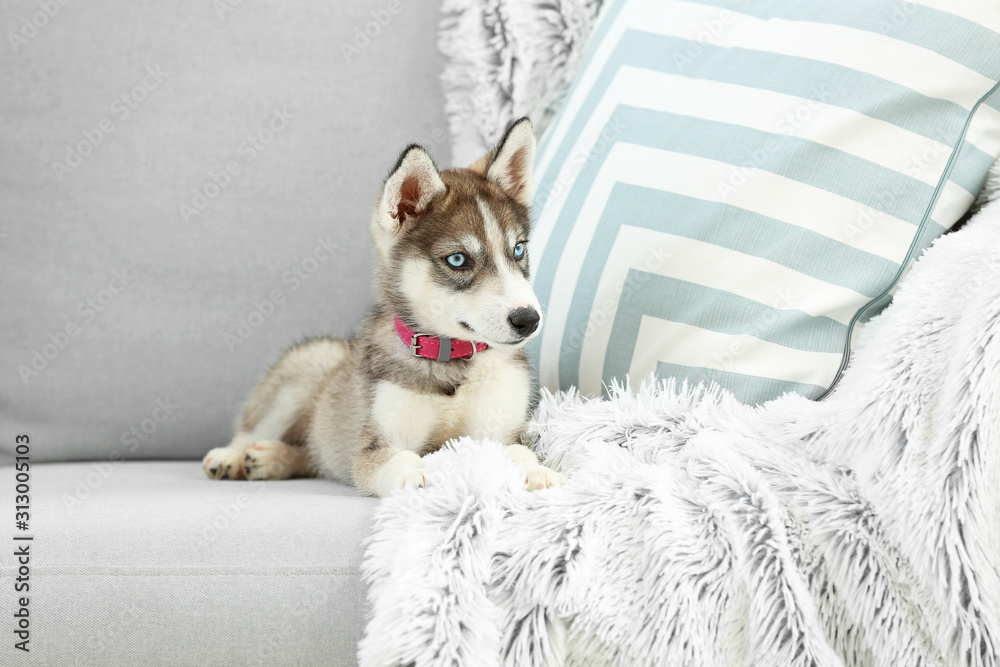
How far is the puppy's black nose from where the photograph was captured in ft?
4.18

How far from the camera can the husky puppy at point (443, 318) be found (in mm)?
1328

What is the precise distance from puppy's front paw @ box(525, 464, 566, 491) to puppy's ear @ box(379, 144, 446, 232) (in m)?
0.55

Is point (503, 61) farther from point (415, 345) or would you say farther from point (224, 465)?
point (224, 465)

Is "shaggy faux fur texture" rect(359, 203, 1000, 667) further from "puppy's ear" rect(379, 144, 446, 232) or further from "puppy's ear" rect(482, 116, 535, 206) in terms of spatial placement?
"puppy's ear" rect(482, 116, 535, 206)

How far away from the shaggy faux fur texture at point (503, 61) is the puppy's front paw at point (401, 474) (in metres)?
0.97

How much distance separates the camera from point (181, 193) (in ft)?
6.22

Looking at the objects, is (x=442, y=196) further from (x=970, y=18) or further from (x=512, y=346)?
(x=970, y=18)
